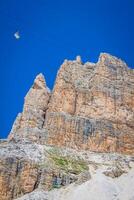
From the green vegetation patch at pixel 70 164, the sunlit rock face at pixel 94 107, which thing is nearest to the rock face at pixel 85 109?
the sunlit rock face at pixel 94 107

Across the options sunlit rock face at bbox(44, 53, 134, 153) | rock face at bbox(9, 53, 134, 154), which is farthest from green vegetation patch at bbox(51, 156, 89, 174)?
sunlit rock face at bbox(44, 53, 134, 153)

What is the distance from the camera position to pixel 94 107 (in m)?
115

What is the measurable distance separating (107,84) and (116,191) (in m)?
58.5

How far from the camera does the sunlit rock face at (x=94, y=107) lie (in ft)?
355

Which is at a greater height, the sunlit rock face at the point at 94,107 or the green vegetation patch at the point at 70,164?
the sunlit rock face at the point at 94,107

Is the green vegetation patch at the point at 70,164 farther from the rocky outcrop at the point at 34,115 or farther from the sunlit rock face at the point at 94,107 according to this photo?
the rocky outcrop at the point at 34,115

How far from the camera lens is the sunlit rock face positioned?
108125mm

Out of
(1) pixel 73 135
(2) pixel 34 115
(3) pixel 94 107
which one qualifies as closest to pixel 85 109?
(3) pixel 94 107

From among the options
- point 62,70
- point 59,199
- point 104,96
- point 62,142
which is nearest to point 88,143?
point 62,142

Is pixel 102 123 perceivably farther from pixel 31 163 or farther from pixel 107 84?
pixel 31 163

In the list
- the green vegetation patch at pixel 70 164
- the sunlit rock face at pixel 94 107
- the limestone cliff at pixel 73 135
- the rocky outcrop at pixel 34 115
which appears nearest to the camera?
the limestone cliff at pixel 73 135

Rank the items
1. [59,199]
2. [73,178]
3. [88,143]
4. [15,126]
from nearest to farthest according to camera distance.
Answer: [59,199]
[73,178]
[88,143]
[15,126]

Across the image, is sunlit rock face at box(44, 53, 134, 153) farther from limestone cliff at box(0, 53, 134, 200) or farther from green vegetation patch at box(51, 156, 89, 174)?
green vegetation patch at box(51, 156, 89, 174)

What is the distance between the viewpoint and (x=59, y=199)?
70.7m
